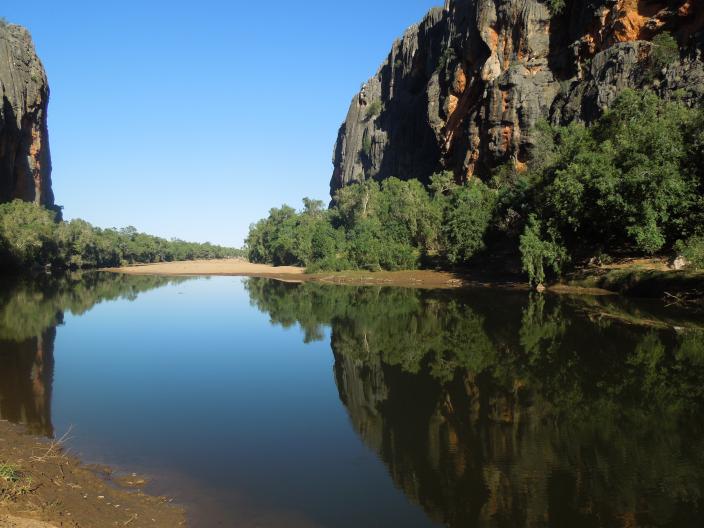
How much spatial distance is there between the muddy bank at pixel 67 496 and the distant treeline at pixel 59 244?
64007 mm

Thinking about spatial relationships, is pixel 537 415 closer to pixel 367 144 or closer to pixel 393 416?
pixel 393 416

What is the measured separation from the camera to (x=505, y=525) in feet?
20.2

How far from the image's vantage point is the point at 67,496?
6289mm

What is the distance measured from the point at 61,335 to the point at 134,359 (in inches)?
253

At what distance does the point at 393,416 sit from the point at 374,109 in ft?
354

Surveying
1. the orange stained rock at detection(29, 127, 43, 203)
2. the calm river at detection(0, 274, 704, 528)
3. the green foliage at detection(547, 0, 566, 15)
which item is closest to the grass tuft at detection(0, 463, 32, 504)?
the calm river at detection(0, 274, 704, 528)

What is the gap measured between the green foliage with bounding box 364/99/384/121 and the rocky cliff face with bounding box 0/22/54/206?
64418mm

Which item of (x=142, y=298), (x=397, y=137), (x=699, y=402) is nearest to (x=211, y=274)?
(x=397, y=137)

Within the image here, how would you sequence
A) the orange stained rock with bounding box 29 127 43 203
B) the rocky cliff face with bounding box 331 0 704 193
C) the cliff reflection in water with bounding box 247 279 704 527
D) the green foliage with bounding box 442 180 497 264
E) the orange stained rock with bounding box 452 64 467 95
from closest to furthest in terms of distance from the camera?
the cliff reflection in water with bounding box 247 279 704 527
the rocky cliff face with bounding box 331 0 704 193
the green foliage with bounding box 442 180 497 264
the orange stained rock with bounding box 452 64 467 95
the orange stained rock with bounding box 29 127 43 203

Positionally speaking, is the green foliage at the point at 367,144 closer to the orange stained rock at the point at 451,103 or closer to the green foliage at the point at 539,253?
the orange stained rock at the point at 451,103

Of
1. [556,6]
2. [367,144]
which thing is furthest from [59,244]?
[556,6]

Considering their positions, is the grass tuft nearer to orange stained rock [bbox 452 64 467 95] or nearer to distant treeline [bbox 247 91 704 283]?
distant treeline [bbox 247 91 704 283]

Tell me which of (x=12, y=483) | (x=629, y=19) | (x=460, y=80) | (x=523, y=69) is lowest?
(x=12, y=483)

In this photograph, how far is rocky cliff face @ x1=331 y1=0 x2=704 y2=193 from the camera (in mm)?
44094
